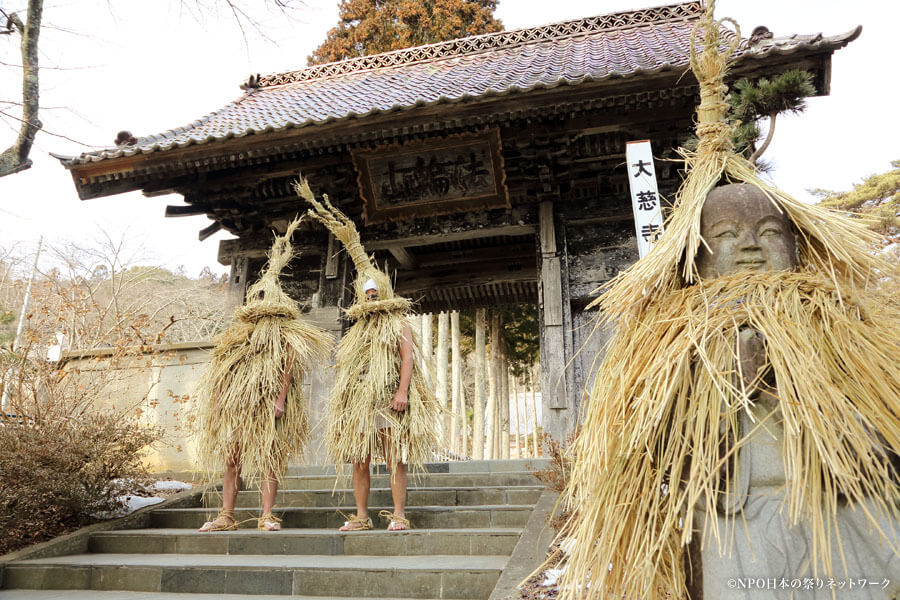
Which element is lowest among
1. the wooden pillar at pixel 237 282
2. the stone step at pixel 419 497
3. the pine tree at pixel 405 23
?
the stone step at pixel 419 497

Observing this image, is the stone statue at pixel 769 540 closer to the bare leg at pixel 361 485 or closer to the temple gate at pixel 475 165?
the bare leg at pixel 361 485

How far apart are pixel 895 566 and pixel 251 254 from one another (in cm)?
662

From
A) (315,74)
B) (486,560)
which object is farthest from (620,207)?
(315,74)

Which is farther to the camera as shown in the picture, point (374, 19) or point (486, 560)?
point (374, 19)

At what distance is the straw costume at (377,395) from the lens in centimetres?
377

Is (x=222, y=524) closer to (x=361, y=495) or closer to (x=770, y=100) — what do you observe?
(x=361, y=495)

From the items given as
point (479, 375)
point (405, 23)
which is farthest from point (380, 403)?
point (405, 23)

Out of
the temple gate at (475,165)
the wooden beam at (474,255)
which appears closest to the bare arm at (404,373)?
the temple gate at (475,165)

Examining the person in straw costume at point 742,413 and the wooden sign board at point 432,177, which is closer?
the person in straw costume at point 742,413

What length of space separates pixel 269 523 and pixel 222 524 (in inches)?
13.9

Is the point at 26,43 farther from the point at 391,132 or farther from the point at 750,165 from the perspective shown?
the point at 750,165

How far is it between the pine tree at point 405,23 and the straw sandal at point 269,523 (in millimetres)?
12476

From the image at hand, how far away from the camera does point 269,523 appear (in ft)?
12.6

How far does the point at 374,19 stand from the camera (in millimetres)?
14141
